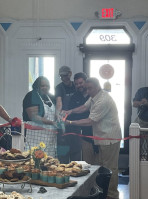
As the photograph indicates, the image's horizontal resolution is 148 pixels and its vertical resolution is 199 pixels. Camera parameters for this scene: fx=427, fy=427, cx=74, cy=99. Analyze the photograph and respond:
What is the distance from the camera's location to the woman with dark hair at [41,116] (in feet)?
17.4

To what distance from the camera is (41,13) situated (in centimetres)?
826

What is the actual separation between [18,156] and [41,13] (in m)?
5.37

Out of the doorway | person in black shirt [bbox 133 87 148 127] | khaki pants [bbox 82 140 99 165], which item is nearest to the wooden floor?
khaki pants [bbox 82 140 99 165]

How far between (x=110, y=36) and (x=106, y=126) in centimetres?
294

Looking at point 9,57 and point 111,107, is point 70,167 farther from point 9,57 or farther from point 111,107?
point 9,57

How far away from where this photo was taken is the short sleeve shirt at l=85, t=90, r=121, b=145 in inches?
218

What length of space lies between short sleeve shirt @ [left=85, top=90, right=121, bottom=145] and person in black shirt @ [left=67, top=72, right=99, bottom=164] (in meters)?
0.21

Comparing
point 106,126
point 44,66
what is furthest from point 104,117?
point 44,66

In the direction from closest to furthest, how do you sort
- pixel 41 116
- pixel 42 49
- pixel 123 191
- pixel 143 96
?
pixel 41 116 → pixel 123 191 → pixel 143 96 → pixel 42 49

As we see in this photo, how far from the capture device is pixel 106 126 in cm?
560

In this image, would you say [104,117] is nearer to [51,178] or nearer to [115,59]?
[51,178]

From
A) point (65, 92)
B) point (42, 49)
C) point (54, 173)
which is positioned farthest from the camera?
point (42, 49)

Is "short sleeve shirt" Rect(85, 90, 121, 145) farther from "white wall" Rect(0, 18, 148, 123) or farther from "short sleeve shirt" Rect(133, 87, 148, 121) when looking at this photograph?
"white wall" Rect(0, 18, 148, 123)

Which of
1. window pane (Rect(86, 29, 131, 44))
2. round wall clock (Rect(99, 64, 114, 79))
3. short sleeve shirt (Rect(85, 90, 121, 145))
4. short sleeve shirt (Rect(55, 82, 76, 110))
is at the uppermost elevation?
window pane (Rect(86, 29, 131, 44))
